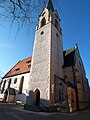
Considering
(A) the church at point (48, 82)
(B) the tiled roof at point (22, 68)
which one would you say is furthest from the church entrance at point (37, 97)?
(B) the tiled roof at point (22, 68)

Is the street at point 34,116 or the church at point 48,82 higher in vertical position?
the church at point 48,82

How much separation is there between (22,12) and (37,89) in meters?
13.7

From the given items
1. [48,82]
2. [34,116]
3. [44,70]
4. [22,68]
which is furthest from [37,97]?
[22,68]

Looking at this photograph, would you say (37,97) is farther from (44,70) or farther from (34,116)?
(34,116)

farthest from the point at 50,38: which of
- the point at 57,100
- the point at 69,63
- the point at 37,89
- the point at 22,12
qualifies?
the point at 22,12

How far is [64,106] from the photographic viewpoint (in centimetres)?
1298

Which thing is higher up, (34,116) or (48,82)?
(48,82)

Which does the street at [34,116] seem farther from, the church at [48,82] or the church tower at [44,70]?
the church tower at [44,70]

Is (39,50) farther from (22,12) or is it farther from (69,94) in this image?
(22,12)

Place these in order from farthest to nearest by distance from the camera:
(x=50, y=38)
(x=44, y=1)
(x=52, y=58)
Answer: (x=50, y=38) < (x=52, y=58) < (x=44, y=1)

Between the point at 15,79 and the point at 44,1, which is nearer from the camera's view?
the point at 44,1

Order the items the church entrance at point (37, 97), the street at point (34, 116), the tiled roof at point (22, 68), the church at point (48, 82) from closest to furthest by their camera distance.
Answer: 1. the street at point (34, 116)
2. the church at point (48, 82)
3. the church entrance at point (37, 97)
4. the tiled roof at point (22, 68)

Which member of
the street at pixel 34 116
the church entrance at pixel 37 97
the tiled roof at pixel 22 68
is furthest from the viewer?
the tiled roof at pixel 22 68

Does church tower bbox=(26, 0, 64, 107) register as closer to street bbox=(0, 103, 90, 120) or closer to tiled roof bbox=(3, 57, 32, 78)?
street bbox=(0, 103, 90, 120)
